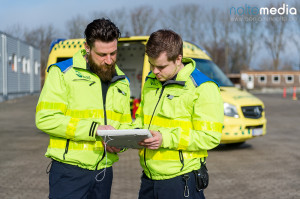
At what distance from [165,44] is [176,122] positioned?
538 millimetres

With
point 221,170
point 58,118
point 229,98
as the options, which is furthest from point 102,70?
point 229,98

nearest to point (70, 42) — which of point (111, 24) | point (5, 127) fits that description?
point (5, 127)

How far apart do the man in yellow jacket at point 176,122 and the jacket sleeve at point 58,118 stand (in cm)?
41

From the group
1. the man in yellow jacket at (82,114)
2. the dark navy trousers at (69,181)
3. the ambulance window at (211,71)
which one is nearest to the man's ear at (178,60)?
the man in yellow jacket at (82,114)

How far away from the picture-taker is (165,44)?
9.41ft

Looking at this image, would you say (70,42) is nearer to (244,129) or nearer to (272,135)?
(244,129)

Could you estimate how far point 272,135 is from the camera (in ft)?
44.0

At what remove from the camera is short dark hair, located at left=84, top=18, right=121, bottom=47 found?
297 centimetres

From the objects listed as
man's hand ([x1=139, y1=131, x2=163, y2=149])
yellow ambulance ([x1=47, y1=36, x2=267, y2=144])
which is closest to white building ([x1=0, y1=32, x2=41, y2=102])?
yellow ambulance ([x1=47, y1=36, x2=267, y2=144])

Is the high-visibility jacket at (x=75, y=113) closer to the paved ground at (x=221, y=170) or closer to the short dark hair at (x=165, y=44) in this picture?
the short dark hair at (x=165, y=44)

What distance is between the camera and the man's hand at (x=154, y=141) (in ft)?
9.17

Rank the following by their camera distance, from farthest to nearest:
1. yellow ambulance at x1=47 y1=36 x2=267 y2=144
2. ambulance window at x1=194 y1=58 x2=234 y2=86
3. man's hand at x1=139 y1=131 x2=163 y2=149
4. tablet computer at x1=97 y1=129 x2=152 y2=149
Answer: ambulance window at x1=194 y1=58 x2=234 y2=86 → yellow ambulance at x1=47 y1=36 x2=267 y2=144 → man's hand at x1=139 y1=131 x2=163 y2=149 → tablet computer at x1=97 y1=129 x2=152 y2=149

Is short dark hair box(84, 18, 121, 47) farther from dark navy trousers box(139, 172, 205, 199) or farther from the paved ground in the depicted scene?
the paved ground

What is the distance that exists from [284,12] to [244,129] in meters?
65.9
